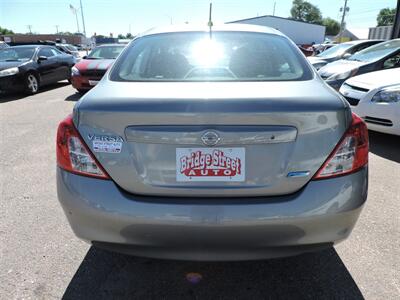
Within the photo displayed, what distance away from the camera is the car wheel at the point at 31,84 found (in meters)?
9.49

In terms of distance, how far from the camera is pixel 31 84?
9688mm

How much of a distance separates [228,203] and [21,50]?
1059cm

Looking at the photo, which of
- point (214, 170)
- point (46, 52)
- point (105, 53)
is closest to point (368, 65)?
point (214, 170)

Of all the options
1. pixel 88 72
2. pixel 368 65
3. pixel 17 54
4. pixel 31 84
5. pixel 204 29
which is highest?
pixel 204 29

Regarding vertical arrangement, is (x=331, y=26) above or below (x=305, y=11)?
below

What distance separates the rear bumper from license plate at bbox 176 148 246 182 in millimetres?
118

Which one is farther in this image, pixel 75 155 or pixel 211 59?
pixel 211 59

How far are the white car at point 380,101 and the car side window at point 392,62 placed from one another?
185cm

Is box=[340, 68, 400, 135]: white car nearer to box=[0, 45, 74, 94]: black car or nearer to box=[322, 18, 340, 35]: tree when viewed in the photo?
box=[0, 45, 74, 94]: black car

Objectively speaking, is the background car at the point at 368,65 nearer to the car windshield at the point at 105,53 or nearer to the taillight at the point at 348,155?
the taillight at the point at 348,155

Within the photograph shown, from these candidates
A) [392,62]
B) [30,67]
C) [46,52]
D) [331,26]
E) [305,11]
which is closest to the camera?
[392,62]

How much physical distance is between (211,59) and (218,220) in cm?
125

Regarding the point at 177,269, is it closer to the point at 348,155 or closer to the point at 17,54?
the point at 348,155

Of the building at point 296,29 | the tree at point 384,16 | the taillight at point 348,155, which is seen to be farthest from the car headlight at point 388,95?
the tree at point 384,16
